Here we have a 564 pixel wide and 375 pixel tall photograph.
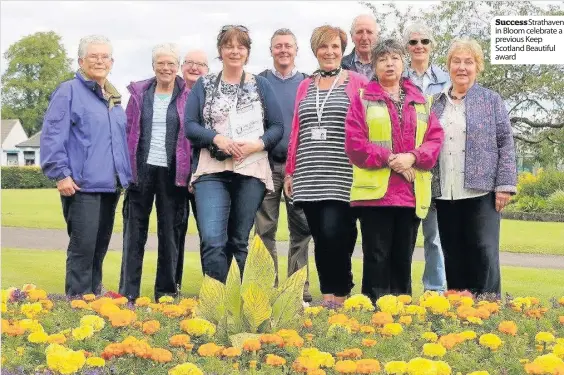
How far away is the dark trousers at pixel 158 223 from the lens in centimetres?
720

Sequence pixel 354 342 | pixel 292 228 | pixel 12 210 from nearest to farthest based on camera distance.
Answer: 1. pixel 354 342
2. pixel 292 228
3. pixel 12 210

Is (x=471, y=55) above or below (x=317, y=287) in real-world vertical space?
above

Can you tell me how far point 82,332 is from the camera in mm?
4520

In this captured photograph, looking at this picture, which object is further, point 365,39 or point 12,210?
point 12,210

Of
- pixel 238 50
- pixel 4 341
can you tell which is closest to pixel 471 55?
pixel 238 50

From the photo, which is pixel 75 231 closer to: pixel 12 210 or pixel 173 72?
pixel 173 72

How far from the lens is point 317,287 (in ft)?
30.6

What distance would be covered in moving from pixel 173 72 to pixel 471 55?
→ 2517 millimetres

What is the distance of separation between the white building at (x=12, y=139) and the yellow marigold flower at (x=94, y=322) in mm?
74887

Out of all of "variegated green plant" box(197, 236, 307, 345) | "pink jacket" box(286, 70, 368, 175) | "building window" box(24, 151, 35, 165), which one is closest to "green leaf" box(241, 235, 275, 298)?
"variegated green plant" box(197, 236, 307, 345)

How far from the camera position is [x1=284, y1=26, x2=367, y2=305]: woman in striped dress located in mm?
6371

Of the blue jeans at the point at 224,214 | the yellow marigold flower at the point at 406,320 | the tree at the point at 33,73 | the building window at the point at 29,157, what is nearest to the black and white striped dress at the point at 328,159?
the blue jeans at the point at 224,214

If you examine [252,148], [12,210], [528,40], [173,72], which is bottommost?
[12,210]

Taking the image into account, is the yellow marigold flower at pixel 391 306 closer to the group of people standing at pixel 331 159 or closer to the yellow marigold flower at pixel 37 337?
the group of people standing at pixel 331 159
